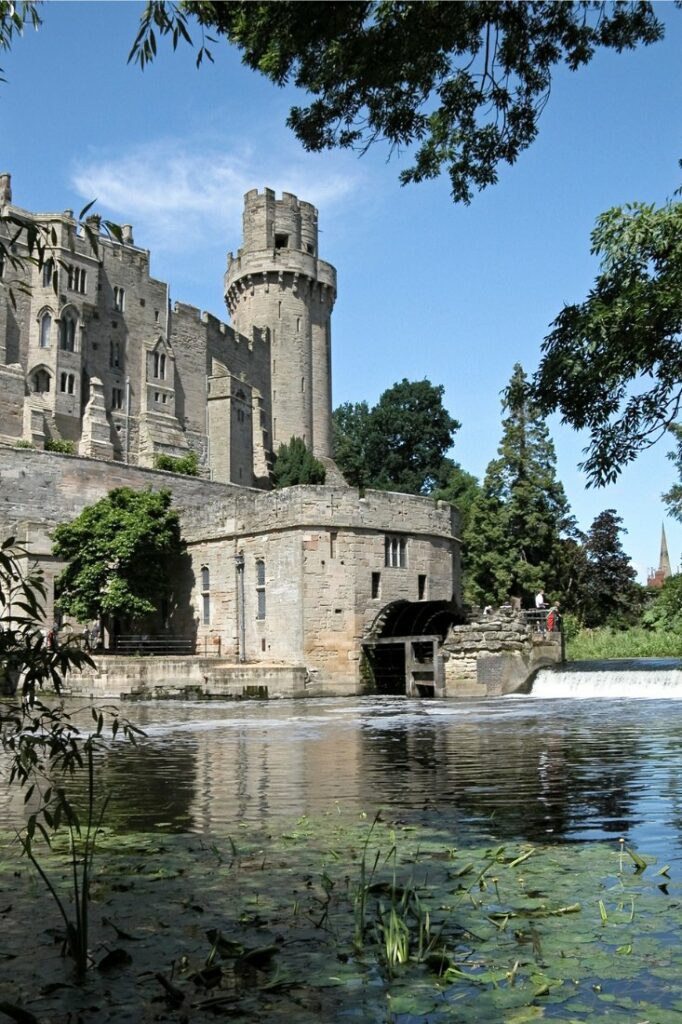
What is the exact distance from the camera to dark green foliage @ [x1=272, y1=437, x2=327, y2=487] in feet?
213

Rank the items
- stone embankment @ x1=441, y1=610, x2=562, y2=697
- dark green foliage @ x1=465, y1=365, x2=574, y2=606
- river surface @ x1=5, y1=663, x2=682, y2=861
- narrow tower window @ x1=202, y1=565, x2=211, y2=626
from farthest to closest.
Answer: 1. dark green foliage @ x1=465, y1=365, x2=574, y2=606
2. narrow tower window @ x1=202, y1=565, x2=211, y2=626
3. stone embankment @ x1=441, y1=610, x2=562, y2=697
4. river surface @ x1=5, y1=663, x2=682, y2=861

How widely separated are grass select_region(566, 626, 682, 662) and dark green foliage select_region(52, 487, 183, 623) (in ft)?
58.1

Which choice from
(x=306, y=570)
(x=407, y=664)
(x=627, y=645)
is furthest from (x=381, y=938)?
(x=627, y=645)

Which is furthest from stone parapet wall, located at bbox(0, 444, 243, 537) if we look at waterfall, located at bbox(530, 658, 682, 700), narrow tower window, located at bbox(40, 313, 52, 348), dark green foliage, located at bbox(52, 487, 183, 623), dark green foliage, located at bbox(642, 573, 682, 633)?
dark green foliage, located at bbox(642, 573, 682, 633)

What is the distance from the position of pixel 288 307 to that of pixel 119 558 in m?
40.6

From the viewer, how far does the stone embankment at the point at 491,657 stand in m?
29.4

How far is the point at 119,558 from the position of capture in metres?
35.8

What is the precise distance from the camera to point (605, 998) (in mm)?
3816

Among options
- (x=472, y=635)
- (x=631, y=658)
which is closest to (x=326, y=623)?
(x=472, y=635)

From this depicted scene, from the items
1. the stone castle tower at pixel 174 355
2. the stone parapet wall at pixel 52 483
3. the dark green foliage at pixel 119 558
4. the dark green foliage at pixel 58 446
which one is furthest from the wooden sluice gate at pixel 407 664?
the stone castle tower at pixel 174 355

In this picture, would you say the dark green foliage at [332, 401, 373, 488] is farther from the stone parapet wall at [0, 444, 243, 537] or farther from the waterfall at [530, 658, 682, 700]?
the waterfall at [530, 658, 682, 700]

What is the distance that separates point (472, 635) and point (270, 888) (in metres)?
24.9

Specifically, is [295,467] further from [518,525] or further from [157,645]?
[157,645]

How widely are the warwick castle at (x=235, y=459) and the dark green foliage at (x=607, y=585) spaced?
61.8 feet
